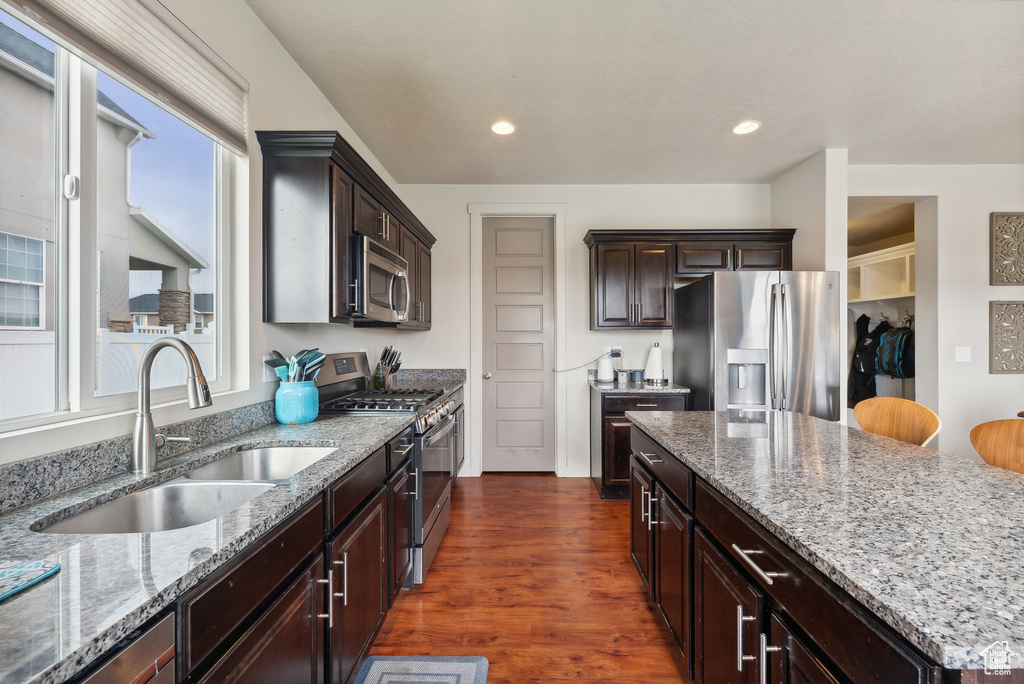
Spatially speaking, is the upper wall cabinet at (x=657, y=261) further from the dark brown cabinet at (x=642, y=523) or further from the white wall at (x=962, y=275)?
the dark brown cabinet at (x=642, y=523)

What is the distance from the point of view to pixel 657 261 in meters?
3.75

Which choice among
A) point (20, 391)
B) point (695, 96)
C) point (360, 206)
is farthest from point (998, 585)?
point (695, 96)

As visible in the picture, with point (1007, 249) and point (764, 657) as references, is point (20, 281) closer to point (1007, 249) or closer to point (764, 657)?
point (764, 657)

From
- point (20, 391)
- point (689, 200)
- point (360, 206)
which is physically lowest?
point (20, 391)

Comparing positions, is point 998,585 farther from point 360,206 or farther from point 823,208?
point 823,208

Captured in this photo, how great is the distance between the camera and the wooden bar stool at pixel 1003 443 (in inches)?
54.4

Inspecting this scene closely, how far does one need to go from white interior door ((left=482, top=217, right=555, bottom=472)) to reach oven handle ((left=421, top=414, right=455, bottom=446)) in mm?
1298

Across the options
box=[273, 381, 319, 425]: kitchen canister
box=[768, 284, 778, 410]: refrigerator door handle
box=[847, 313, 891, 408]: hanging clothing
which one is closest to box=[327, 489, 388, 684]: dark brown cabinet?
box=[273, 381, 319, 425]: kitchen canister

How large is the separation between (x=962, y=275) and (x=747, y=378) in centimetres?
224

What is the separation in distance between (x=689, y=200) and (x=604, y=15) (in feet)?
8.17

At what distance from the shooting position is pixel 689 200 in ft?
13.4

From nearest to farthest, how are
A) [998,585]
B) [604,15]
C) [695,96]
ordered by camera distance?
[998,585] < [604,15] < [695,96]

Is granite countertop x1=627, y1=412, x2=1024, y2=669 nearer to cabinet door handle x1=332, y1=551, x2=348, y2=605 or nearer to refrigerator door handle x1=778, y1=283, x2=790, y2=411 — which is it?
cabinet door handle x1=332, y1=551, x2=348, y2=605

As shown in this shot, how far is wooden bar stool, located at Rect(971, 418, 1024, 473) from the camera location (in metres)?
1.38
